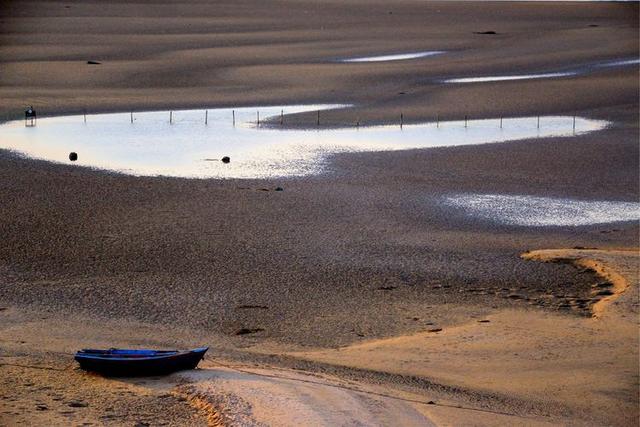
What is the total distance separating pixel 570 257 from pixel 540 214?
384 cm

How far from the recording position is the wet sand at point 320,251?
13492 mm

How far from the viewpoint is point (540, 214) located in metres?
22.6

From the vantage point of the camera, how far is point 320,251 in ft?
63.4

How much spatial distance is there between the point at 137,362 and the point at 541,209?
13081 millimetres

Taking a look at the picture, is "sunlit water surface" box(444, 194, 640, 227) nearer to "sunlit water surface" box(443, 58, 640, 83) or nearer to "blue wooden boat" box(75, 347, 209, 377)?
"blue wooden boat" box(75, 347, 209, 377)

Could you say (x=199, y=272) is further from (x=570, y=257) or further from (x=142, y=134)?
(x=142, y=134)

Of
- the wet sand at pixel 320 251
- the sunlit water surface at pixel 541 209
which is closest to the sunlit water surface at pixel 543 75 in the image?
the wet sand at pixel 320 251

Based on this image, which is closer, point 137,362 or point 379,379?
point 137,362

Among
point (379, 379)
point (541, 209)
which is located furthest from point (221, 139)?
point (379, 379)

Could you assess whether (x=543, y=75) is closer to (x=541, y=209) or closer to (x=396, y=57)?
(x=396, y=57)

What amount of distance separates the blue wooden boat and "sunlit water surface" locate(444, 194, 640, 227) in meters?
11.0

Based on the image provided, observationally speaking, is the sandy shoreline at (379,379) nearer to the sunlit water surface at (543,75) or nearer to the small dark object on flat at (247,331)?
the small dark object on flat at (247,331)

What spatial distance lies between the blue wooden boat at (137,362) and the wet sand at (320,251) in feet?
0.80

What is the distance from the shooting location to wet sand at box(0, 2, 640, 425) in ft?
44.3
